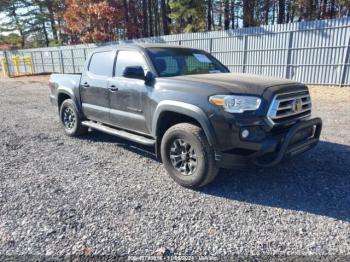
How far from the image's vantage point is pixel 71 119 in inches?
244

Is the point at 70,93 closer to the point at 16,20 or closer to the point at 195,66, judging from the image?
the point at 195,66

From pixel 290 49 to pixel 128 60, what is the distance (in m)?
10.2

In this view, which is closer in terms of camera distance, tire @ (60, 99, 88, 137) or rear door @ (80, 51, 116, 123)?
rear door @ (80, 51, 116, 123)

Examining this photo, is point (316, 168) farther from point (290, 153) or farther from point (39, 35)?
point (39, 35)

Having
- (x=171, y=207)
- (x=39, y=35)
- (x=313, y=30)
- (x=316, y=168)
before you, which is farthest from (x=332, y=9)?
(x=39, y=35)

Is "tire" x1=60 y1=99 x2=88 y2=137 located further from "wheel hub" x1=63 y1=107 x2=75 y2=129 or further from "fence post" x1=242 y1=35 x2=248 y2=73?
"fence post" x1=242 y1=35 x2=248 y2=73

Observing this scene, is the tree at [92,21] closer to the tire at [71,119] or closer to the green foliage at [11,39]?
the tire at [71,119]

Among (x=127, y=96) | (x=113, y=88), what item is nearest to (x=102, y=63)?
(x=113, y=88)

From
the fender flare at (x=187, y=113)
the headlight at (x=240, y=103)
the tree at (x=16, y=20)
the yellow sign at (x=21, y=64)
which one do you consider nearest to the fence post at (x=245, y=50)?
the fender flare at (x=187, y=113)

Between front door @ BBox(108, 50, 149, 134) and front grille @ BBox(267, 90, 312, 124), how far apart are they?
181 centimetres

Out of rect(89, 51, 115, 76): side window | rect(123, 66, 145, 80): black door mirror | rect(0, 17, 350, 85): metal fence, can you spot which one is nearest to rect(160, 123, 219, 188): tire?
rect(123, 66, 145, 80): black door mirror

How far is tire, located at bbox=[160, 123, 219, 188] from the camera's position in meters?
3.41

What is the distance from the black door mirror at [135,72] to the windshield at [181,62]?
262 millimetres

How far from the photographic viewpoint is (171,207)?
10.6 feet
